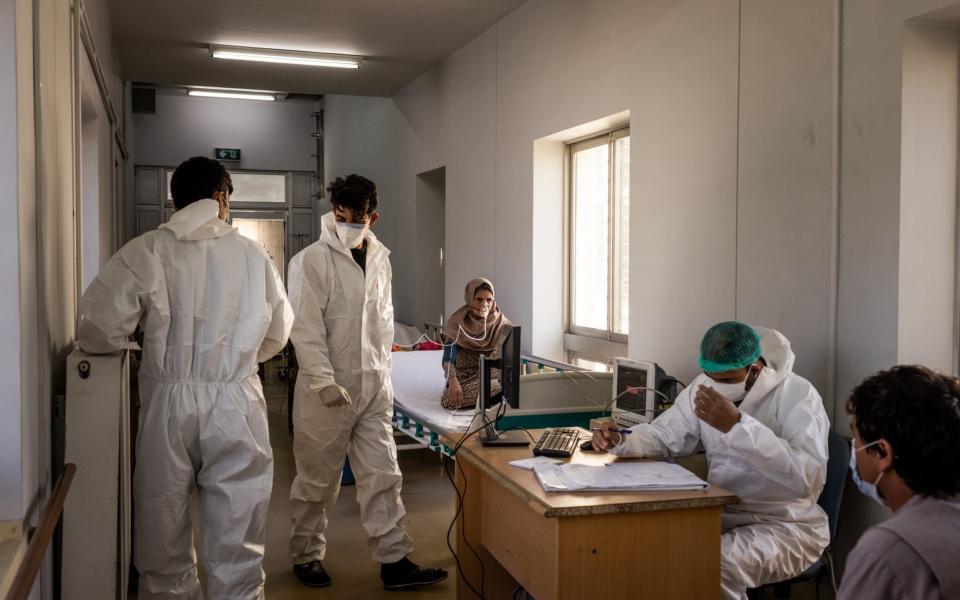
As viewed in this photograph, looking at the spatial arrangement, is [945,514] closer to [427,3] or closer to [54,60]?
[54,60]

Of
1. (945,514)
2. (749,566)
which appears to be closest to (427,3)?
(749,566)

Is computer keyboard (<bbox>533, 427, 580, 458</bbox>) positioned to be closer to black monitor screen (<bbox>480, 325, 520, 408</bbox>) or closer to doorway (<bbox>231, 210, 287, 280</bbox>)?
black monitor screen (<bbox>480, 325, 520, 408</bbox>)

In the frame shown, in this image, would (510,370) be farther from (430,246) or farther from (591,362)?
(430,246)

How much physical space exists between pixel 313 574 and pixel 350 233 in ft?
4.84

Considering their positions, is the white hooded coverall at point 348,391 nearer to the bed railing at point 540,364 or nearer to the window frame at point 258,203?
the bed railing at point 540,364

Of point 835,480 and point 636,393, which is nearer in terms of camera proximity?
point 835,480

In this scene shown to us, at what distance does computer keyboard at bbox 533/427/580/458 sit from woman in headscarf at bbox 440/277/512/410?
1.66 meters

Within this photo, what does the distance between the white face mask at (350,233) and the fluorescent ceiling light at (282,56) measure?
3522 mm

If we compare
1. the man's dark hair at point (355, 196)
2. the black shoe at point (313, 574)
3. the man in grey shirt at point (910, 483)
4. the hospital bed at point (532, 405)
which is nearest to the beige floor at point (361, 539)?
the black shoe at point (313, 574)

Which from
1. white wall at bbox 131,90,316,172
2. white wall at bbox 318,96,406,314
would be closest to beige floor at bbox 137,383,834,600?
white wall at bbox 318,96,406,314

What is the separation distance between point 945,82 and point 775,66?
0.64 meters

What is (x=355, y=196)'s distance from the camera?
3514 millimetres

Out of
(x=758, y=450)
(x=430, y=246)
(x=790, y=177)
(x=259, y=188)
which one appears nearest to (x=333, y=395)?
(x=758, y=450)

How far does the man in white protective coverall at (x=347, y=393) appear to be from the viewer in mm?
3445
